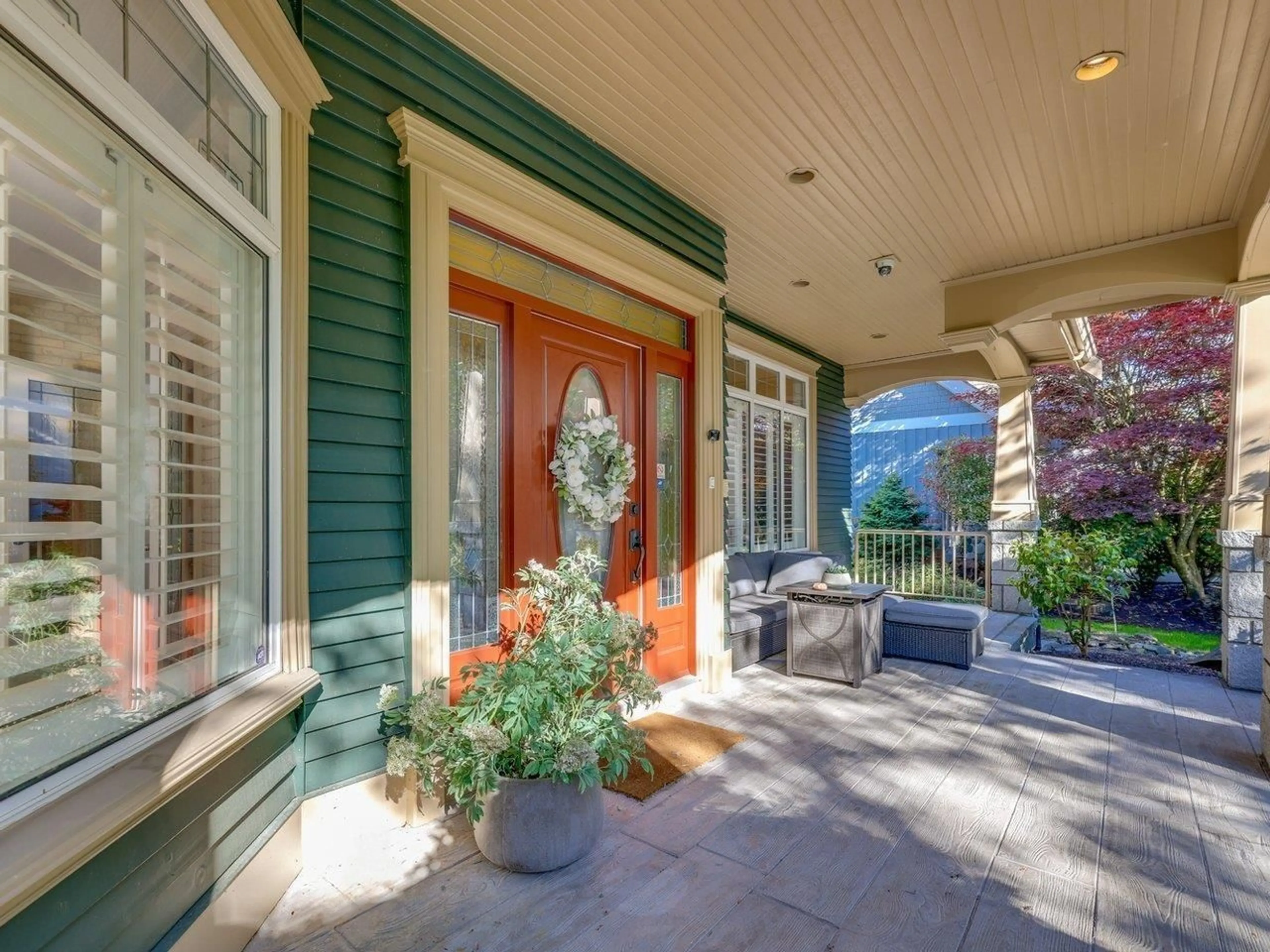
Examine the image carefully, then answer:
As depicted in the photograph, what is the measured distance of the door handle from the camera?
3.52 m

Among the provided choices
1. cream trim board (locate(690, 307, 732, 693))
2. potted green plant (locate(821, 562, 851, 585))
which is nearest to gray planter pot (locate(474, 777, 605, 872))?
cream trim board (locate(690, 307, 732, 693))

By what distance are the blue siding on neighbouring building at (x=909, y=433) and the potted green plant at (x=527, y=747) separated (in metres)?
9.03

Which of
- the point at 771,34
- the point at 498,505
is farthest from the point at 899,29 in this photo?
the point at 498,505

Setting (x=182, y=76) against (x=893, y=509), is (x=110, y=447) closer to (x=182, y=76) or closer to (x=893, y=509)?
(x=182, y=76)

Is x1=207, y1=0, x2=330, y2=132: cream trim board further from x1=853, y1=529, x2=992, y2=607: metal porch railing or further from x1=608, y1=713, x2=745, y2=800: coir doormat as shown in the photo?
x1=853, y1=529, x2=992, y2=607: metal porch railing

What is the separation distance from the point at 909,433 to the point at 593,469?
1044cm

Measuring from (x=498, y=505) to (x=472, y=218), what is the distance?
126 cm

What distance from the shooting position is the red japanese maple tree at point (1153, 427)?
259 inches

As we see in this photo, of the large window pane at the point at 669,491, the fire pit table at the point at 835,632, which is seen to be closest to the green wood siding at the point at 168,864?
the large window pane at the point at 669,491

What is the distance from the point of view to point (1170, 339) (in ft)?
22.1

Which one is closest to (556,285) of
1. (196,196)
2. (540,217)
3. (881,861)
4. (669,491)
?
(540,217)

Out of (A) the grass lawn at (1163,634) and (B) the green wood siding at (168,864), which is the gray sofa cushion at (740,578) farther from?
(B) the green wood siding at (168,864)

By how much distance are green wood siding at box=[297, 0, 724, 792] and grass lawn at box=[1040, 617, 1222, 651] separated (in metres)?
5.91

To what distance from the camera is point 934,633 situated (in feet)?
15.4
